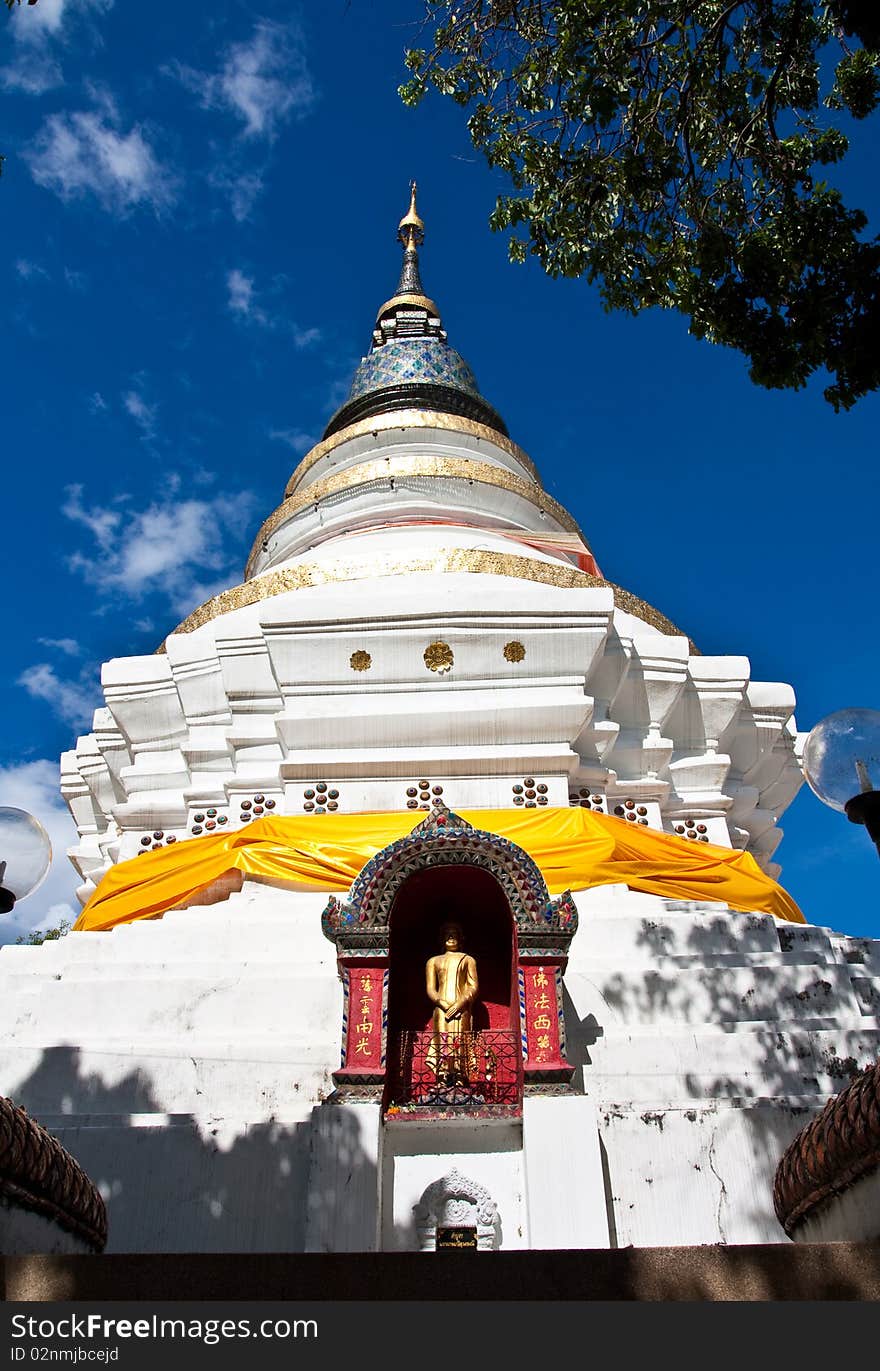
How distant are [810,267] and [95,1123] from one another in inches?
266

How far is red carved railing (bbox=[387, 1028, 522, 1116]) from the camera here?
6457 millimetres

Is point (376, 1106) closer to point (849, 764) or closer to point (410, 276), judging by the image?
point (849, 764)

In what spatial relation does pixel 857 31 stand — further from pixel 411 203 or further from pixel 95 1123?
pixel 411 203

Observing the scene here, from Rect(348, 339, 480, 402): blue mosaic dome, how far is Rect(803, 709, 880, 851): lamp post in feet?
66.6

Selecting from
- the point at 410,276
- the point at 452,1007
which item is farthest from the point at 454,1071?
the point at 410,276

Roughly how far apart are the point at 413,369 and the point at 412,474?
815 cm

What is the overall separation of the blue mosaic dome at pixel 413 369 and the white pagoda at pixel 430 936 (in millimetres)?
8536

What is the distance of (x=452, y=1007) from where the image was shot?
7.28 metres

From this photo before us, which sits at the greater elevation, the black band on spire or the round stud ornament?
the black band on spire

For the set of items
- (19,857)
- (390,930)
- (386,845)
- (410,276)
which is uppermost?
(410,276)

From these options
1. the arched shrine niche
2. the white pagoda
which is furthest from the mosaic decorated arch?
the arched shrine niche

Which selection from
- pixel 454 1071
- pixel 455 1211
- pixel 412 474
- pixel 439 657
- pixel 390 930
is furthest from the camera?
pixel 412 474

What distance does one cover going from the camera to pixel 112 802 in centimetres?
1411

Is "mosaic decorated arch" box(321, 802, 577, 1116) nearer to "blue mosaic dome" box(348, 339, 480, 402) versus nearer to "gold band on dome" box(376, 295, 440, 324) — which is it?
"blue mosaic dome" box(348, 339, 480, 402)
